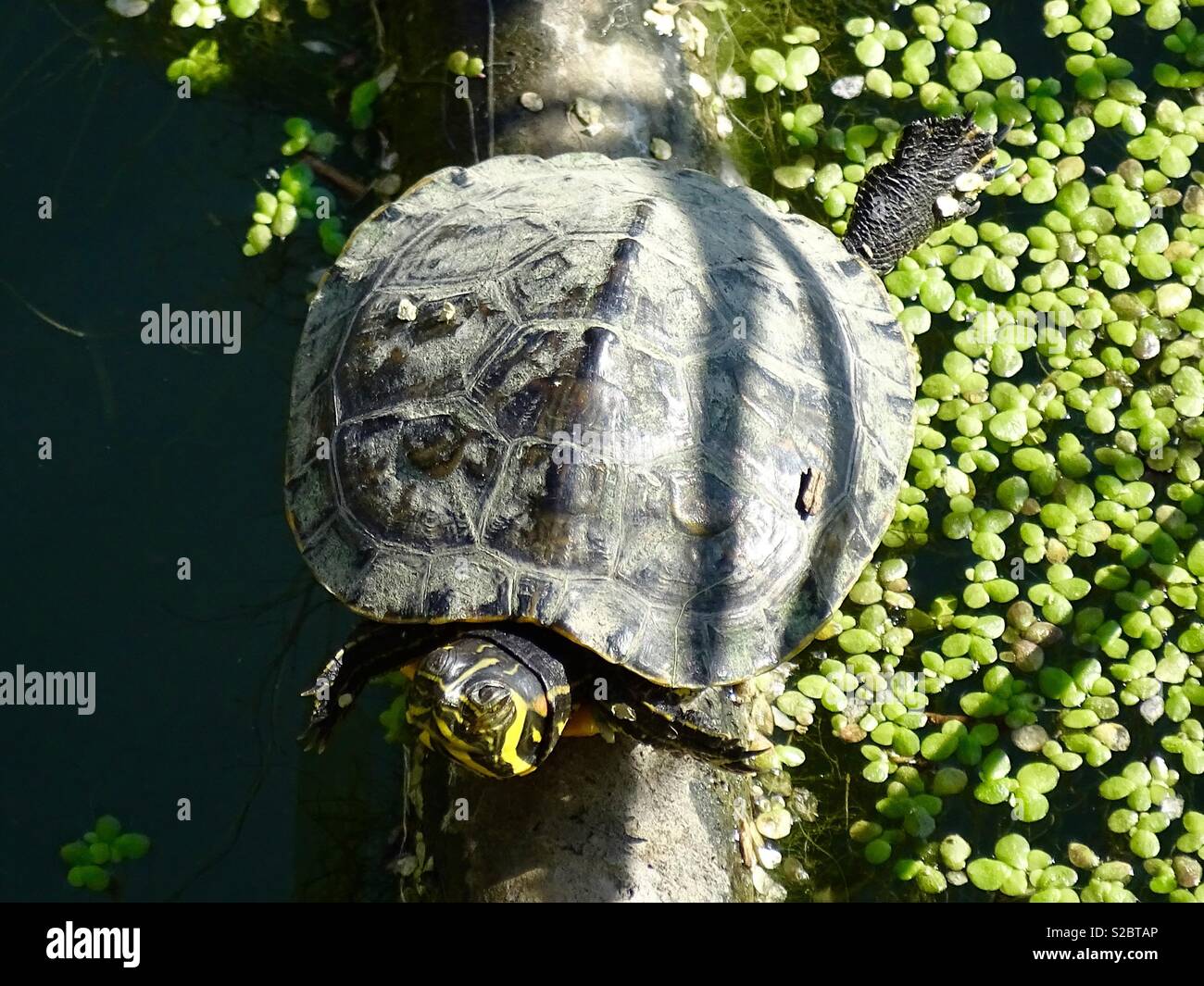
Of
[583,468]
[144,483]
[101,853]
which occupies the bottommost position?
[101,853]

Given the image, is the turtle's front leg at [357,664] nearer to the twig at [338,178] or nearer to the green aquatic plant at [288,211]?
the green aquatic plant at [288,211]

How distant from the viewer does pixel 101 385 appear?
4.46 metres

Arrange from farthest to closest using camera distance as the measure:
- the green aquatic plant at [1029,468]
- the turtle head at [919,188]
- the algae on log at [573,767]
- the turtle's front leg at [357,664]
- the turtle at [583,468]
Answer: the turtle head at [919,188] → the green aquatic plant at [1029,468] → the turtle's front leg at [357,664] → the algae on log at [573,767] → the turtle at [583,468]

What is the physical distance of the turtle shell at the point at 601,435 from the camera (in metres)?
3.00

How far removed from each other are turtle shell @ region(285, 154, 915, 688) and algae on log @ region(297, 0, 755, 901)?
40cm

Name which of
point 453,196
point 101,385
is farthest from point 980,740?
point 101,385

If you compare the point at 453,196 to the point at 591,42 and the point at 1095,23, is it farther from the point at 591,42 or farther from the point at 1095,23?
the point at 1095,23

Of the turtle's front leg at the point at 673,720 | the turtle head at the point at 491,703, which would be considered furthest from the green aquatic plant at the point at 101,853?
the turtle's front leg at the point at 673,720

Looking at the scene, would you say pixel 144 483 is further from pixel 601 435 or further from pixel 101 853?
pixel 601 435

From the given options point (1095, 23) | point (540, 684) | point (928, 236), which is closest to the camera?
point (540, 684)

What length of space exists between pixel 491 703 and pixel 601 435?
697mm

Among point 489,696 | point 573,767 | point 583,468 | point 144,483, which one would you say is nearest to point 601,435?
point 583,468

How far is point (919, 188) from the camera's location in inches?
163
